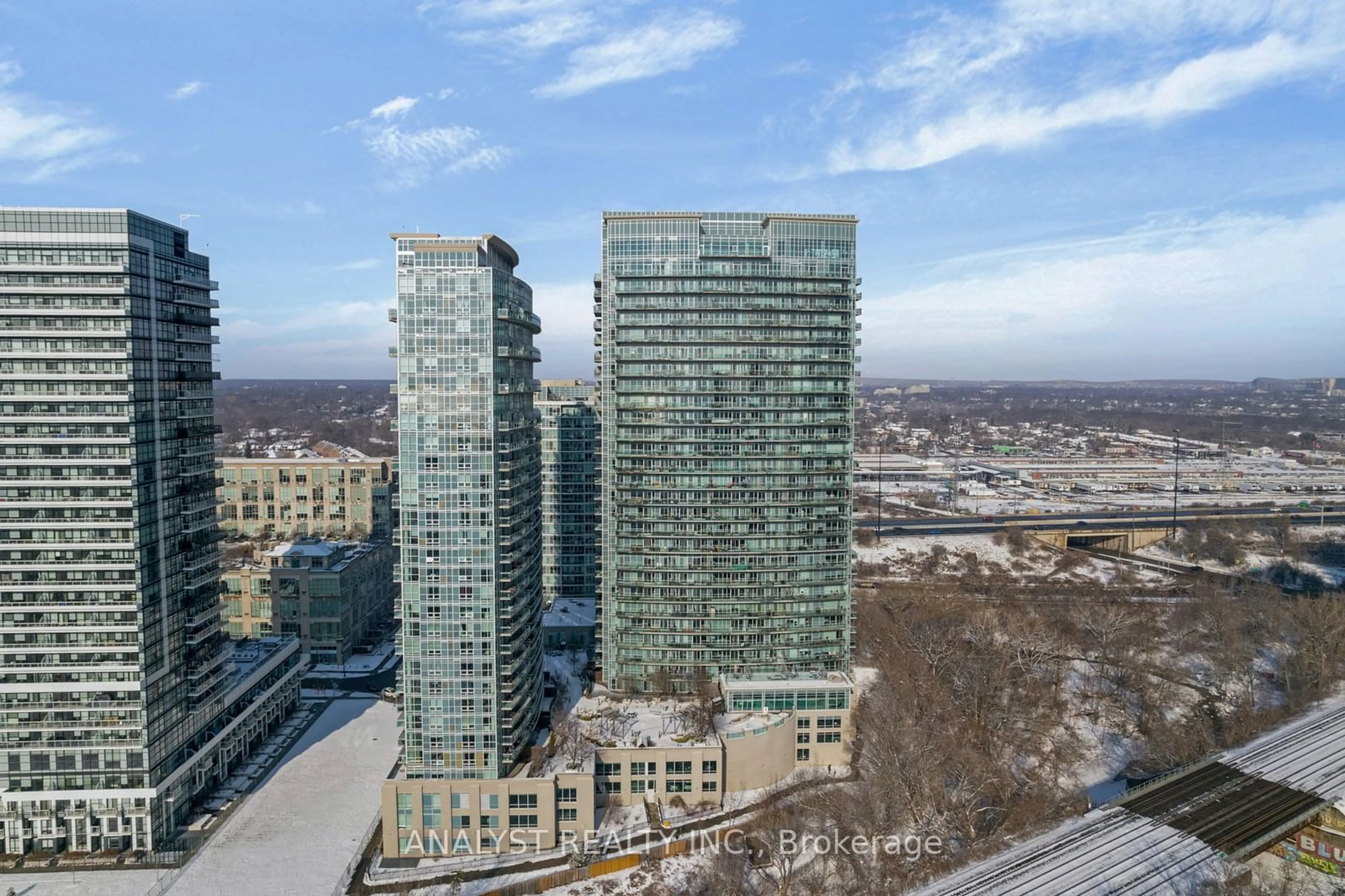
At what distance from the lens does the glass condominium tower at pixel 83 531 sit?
4781cm

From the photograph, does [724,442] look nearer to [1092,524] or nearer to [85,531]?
[85,531]

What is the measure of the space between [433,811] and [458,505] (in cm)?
1883

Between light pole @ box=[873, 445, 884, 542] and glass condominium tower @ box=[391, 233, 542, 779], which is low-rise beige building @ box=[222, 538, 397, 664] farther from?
light pole @ box=[873, 445, 884, 542]

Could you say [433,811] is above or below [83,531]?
below

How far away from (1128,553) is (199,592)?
415 feet

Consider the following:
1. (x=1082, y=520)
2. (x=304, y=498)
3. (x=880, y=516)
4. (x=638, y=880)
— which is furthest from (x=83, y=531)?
(x=1082, y=520)

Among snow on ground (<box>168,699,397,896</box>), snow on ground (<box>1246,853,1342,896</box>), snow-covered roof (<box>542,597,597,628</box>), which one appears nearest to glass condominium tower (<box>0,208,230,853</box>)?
snow on ground (<box>168,699,397,896</box>)

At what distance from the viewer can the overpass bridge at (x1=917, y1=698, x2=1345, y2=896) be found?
44.3 metres

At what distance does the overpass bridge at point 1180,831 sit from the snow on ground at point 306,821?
3443cm

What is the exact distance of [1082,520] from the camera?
5408 inches

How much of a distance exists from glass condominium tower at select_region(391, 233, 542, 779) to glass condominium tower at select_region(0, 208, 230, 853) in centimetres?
1483

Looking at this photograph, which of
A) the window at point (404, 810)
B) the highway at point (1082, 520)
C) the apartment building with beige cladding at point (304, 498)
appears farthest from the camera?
the highway at point (1082, 520)

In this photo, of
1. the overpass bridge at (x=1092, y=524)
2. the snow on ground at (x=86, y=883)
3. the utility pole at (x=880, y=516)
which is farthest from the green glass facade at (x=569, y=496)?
the overpass bridge at (x=1092, y=524)

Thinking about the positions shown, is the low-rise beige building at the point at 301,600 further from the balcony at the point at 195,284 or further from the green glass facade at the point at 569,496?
the balcony at the point at 195,284
